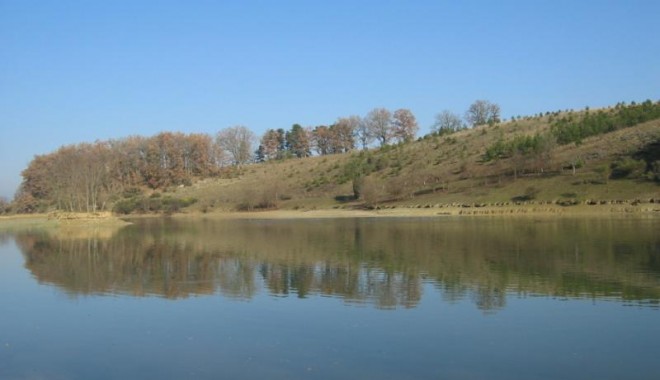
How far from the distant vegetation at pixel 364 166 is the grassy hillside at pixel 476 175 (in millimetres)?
190

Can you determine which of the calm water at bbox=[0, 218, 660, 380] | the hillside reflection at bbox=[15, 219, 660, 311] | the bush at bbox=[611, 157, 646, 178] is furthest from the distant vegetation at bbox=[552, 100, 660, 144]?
the calm water at bbox=[0, 218, 660, 380]

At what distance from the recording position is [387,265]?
25406mm

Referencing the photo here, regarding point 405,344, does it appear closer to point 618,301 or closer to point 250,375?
point 250,375

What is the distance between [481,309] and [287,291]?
21.0ft

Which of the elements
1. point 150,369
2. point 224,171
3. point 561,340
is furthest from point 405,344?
point 224,171

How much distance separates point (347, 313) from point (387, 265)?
8.91 metres

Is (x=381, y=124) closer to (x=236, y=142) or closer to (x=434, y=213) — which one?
(x=236, y=142)

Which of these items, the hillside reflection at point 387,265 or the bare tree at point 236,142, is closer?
the hillside reflection at point 387,265

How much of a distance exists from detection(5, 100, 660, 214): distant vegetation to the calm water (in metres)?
35.7

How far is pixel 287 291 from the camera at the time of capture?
20406 mm

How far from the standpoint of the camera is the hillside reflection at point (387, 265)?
64.1 ft

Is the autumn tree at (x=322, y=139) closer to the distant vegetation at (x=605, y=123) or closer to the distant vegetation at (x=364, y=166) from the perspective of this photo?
the distant vegetation at (x=364, y=166)

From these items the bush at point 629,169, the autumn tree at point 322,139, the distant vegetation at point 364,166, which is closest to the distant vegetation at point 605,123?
the distant vegetation at point 364,166

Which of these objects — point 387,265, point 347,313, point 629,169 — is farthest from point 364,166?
point 347,313
